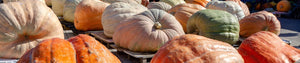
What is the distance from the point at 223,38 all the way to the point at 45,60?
127 inches

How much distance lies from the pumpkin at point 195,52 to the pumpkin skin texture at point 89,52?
1.08 feet

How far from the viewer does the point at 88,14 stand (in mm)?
5062

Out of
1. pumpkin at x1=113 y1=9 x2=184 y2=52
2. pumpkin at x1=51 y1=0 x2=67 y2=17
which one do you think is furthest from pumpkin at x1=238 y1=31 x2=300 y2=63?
pumpkin at x1=51 y1=0 x2=67 y2=17

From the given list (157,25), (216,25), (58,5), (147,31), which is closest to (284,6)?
(216,25)

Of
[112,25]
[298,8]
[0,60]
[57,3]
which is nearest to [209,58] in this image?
[0,60]

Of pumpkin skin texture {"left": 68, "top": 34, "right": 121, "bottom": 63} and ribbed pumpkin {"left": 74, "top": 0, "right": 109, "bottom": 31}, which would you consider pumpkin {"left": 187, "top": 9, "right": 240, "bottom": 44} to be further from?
pumpkin skin texture {"left": 68, "top": 34, "right": 121, "bottom": 63}

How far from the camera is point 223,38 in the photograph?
413 cm

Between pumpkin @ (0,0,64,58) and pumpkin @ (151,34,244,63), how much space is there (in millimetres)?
1727

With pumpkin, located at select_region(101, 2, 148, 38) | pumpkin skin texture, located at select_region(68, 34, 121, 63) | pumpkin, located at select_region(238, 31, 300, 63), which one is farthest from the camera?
pumpkin, located at select_region(101, 2, 148, 38)

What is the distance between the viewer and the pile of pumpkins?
5.00ft

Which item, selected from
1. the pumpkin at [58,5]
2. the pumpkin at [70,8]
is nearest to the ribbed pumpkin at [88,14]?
the pumpkin at [70,8]

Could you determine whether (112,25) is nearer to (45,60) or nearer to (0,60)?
(0,60)

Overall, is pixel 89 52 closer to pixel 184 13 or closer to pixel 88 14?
pixel 184 13

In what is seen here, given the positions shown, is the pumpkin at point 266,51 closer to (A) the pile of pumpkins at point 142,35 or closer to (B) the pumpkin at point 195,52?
(A) the pile of pumpkins at point 142,35
